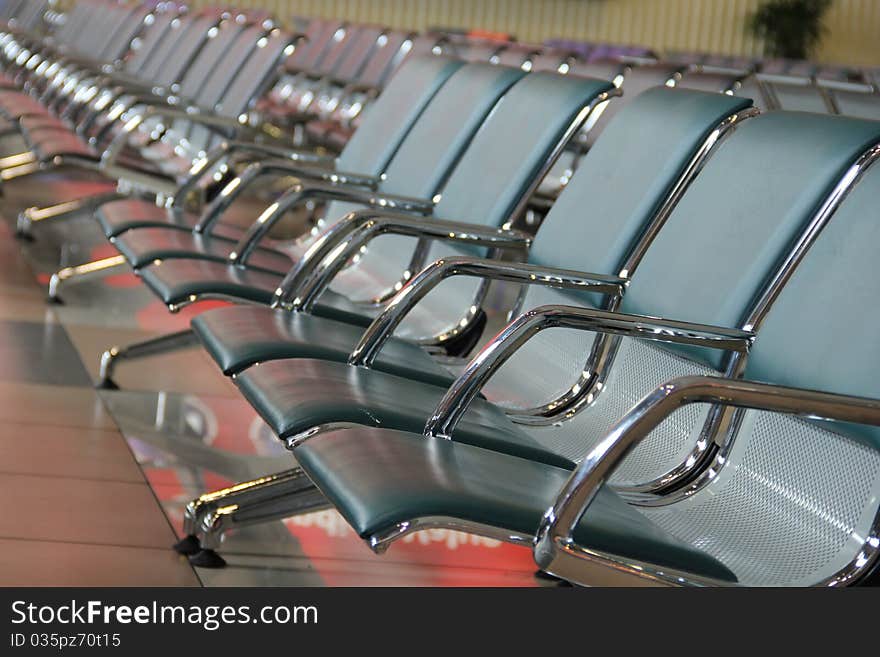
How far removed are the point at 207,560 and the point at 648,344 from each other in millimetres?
838

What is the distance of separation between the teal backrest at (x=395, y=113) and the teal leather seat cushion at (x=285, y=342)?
38.4 inches

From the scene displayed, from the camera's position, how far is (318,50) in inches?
317

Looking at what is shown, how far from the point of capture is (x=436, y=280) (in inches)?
80.8

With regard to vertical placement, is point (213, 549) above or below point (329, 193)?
below

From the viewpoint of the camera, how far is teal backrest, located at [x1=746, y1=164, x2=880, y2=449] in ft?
5.42

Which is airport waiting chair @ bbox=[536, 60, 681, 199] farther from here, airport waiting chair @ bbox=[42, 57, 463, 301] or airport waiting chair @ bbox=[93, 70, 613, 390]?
airport waiting chair @ bbox=[93, 70, 613, 390]

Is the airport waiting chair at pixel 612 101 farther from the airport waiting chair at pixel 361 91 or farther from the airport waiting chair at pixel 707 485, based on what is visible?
the airport waiting chair at pixel 707 485

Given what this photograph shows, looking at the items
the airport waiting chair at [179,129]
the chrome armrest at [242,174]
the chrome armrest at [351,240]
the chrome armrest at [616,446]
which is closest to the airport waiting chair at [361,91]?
the airport waiting chair at [179,129]

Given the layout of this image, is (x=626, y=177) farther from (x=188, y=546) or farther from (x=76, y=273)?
(x=76, y=273)

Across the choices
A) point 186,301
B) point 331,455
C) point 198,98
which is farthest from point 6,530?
point 198,98

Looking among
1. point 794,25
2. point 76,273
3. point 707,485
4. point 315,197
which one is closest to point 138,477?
point 315,197

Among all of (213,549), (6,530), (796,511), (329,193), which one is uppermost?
(329,193)

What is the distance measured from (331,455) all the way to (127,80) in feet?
13.9
